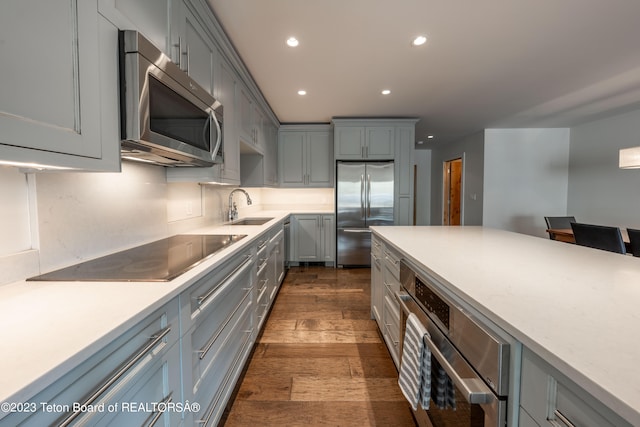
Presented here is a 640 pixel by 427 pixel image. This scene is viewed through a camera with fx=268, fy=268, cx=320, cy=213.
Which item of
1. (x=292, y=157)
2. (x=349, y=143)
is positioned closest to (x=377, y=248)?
(x=349, y=143)

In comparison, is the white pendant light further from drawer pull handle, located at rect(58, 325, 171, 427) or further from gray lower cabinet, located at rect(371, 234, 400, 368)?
drawer pull handle, located at rect(58, 325, 171, 427)

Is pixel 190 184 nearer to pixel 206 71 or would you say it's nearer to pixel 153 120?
pixel 206 71

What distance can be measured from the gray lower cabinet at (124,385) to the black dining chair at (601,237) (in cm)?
336

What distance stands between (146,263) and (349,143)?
354 centimetres

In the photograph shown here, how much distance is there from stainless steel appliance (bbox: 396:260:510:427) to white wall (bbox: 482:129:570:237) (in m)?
4.90

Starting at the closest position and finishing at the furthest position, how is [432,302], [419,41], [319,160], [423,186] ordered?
1. [432,302]
2. [419,41]
3. [319,160]
4. [423,186]

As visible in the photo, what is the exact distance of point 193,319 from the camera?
103cm

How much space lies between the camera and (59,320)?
25.7 inches

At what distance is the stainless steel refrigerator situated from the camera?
164 inches

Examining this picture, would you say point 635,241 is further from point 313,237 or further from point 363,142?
point 313,237

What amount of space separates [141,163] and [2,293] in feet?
3.13

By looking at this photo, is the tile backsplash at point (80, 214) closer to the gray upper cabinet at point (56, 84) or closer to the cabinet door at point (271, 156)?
the gray upper cabinet at point (56, 84)

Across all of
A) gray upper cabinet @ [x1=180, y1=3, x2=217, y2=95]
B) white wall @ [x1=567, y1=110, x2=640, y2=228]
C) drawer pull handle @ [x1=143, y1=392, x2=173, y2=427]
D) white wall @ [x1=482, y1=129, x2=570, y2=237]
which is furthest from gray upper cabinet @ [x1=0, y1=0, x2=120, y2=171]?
white wall @ [x1=567, y1=110, x2=640, y2=228]

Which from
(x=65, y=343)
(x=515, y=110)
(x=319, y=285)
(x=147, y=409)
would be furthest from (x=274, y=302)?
(x=515, y=110)
